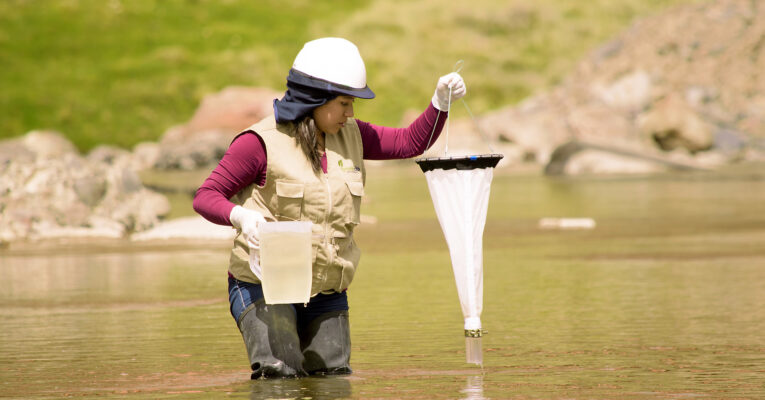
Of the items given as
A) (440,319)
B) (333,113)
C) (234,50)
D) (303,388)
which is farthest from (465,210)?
(234,50)

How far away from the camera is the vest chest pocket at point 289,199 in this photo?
5547 mm

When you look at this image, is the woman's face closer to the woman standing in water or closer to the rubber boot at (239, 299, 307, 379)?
the woman standing in water

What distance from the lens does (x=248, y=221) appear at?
527 centimetres

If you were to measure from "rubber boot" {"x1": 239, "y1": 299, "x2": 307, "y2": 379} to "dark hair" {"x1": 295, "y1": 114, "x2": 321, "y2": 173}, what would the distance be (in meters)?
0.65

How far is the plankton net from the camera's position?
Result: 5.69m

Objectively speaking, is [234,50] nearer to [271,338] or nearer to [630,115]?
[630,115]

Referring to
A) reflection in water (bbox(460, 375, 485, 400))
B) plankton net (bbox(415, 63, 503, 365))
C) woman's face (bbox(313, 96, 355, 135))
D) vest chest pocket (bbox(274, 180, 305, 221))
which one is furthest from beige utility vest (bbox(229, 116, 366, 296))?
reflection in water (bbox(460, 375, 485, 400))

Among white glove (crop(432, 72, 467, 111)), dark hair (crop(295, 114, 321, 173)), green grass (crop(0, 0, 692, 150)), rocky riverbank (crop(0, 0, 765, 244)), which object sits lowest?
dark hair (crop(295, 114, 321, 173))

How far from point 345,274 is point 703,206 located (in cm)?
1484

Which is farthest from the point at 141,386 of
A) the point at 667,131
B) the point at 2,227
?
the point at 667,131

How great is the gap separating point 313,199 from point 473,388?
1156 millimetres

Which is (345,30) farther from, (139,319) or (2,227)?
(139,319)

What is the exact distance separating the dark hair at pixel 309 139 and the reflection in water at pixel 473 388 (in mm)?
1186

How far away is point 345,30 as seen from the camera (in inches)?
3425
